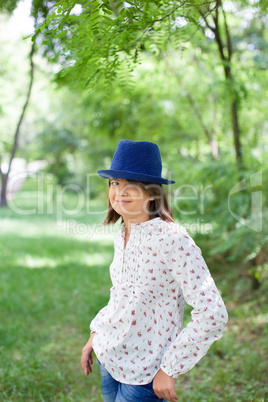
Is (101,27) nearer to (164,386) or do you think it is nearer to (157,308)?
(157,308)

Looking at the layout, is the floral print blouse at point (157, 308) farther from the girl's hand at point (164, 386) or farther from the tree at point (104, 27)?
the tree at point (104, 27)

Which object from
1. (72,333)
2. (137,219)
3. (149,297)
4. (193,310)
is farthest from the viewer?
(72,333)

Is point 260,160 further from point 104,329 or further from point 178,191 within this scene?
point 104,329

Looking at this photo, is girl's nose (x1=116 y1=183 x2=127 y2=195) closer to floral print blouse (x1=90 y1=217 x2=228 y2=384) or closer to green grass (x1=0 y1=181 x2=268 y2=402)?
floral print blouse (x1=90 y1=217 x2=228 y2=384)

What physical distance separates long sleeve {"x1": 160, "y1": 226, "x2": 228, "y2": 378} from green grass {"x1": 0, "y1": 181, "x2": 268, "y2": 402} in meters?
1.50

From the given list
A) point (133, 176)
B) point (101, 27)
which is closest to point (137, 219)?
point (133, 176)

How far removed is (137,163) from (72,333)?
116 inches

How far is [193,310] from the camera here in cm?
134

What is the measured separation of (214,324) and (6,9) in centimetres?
263

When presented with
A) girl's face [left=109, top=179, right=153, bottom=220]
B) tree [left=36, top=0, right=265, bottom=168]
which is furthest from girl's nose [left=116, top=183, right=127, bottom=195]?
tree [left=36, top=0, right=265, bottom=168]

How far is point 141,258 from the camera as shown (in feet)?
5.04

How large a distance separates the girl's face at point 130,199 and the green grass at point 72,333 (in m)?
1.71

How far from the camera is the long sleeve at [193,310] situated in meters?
1.30

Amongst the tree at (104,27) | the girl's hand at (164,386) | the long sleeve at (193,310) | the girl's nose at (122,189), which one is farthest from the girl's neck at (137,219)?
the tree at (104,27)
